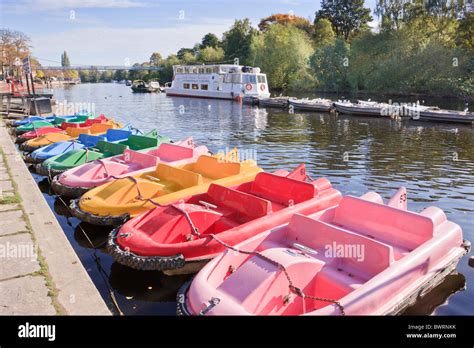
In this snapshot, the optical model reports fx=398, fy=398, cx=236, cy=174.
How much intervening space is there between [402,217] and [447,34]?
5108 cm

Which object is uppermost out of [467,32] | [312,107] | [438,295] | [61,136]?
[467,32]

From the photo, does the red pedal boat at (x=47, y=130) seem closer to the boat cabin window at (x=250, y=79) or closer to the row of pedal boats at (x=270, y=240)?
the row of pedal boats at (x=270, y=240)

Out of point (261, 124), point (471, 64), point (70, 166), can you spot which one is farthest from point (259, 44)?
point (70, 166)

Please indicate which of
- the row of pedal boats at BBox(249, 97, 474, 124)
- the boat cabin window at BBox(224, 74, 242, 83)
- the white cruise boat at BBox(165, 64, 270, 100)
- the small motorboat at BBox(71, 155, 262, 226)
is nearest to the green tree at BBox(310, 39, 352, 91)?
the white cruise boat at BBox(165, 64, 270, 100)

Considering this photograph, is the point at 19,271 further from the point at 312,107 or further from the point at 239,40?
the point at 239,40

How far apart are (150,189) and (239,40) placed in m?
78.9

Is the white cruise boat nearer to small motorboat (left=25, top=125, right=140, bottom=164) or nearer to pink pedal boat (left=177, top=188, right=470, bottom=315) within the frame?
small motorboat (left=25, top=125, right=140, bottom=164)

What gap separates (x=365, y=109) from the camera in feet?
108

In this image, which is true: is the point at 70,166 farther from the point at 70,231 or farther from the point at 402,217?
the point at 402,217

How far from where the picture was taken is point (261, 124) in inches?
1214

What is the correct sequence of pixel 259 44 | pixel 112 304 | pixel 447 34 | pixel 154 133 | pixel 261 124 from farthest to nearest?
pixel 259 44
pixel 447 34
pixel 261 124
pixel 154 133
pixel 112 304

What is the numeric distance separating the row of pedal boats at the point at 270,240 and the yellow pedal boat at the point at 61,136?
6792 millimetres

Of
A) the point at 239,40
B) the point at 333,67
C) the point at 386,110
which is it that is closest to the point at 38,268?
the point at 386,110
